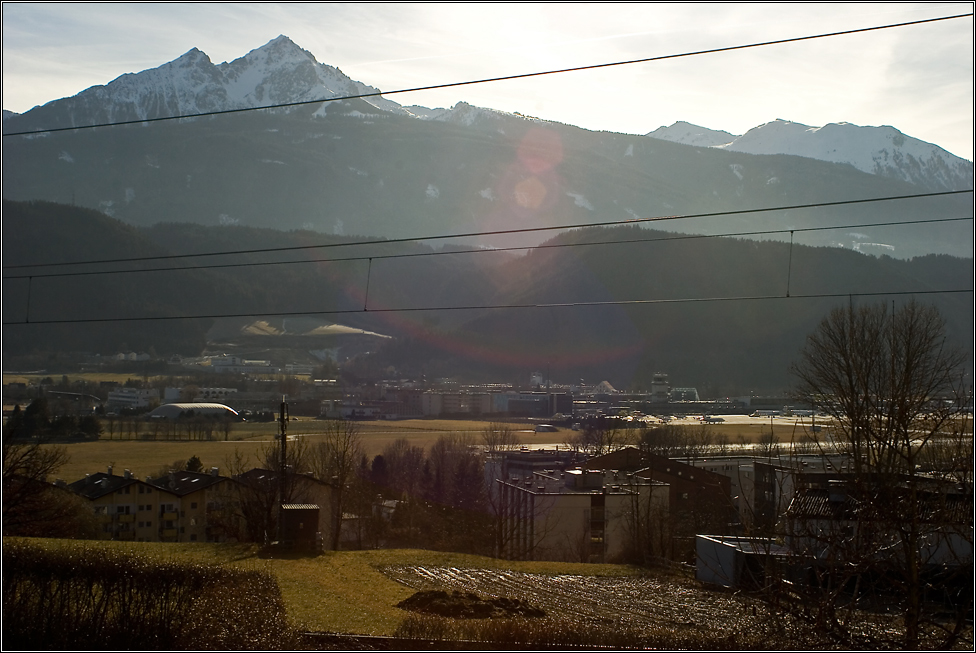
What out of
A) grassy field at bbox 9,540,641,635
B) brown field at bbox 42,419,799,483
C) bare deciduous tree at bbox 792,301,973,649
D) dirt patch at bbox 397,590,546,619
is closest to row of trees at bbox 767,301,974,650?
bare deciduous tree at bbox 792,301,973,649

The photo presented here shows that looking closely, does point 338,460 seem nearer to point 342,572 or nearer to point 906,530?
point 342,572

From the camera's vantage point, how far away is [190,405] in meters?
37.0

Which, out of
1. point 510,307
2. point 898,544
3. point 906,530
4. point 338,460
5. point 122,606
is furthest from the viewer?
point 510,307

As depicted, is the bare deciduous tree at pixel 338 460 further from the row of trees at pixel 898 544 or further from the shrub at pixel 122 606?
the row of trees at pixel 898 544

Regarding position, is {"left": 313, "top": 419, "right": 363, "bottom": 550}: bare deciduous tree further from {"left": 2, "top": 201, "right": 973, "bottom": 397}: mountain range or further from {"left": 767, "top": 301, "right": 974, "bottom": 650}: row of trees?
{"left": 767, "top": 301, "right": 974, "bottom": 650}: row of trees

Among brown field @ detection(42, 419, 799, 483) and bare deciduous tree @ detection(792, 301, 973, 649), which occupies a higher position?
bare deciduous tree @ detection(792, 301, 973, 649)

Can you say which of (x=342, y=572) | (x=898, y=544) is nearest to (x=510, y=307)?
(x=342, y=572)

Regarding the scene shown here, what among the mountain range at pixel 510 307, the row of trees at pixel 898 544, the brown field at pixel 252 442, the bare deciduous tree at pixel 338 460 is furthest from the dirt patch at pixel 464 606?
the mountain range at pixel 510 307

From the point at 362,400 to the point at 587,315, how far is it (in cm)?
4037

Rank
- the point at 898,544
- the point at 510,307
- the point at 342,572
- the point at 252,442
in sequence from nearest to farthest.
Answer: the point at 898,544 < the point at 342,572 < the point at 252,442 < the point at 510,307

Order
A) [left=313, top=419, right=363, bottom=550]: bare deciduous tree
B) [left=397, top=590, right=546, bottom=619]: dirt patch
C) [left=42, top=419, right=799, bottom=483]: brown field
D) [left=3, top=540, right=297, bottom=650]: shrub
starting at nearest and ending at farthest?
[left=3, top=540, right=297, bottom=650]: shrub < [left=397, top=590, right=546, bottom=619]: dirt patch < [left=313, top=419, right=363, bottom=550]: bare deciduous tree < [left=42, top=419, right=799, bottom=483]: brown field

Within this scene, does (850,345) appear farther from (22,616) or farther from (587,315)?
(587,315)

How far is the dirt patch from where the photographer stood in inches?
473

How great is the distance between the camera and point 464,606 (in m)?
12.7
